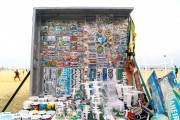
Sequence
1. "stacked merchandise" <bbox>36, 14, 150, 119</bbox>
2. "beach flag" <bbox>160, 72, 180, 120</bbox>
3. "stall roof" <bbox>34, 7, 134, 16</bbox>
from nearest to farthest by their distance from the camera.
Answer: "beach flag" <bbox>160, 72, 180, 120</bbox> < "stall roof" <bbox>34, 7, 134, 16</bbox> < "stacked merchandise" <bbox>36, 14, 150, 119</bbox>

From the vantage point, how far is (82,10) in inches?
219

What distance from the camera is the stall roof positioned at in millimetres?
5477

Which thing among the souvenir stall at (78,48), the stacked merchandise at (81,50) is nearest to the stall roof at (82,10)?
the souvenir stall at (78,48)

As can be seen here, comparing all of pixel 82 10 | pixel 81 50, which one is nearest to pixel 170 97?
pixel 81 50

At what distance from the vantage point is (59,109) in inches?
145

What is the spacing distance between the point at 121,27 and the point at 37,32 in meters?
1.72

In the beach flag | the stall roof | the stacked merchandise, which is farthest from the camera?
the stacked merchandise

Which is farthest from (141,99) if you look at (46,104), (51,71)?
(51,71)

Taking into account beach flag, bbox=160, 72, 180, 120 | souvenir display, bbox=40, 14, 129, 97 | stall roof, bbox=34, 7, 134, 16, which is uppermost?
stall roof, bbox=34, 7, 134, 16

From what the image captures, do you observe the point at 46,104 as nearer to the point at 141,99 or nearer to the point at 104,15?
the point at 141,99

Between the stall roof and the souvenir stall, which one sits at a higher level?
the stall roof

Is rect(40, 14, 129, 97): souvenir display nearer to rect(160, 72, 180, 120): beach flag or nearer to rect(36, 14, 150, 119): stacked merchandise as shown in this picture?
rect(36, 14, 150, 119): stacked merchandise

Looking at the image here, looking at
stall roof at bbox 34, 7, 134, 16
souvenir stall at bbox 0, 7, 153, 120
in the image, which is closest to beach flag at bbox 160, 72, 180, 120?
souvenir stall at bbox 0, 7, 153, 120

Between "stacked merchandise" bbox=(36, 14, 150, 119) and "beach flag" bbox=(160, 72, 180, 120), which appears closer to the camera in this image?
"beach flag" bbox=(160, 72, 180, 120)
